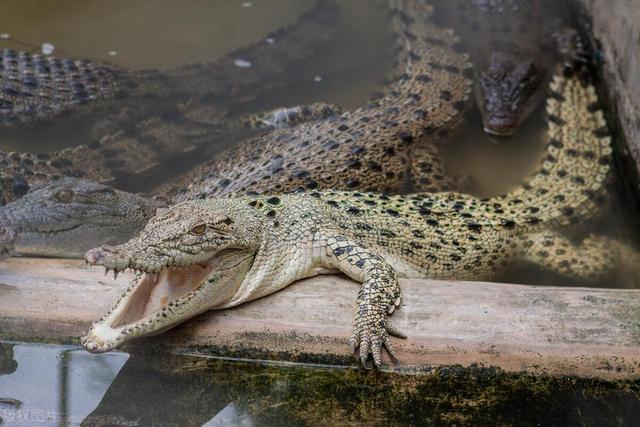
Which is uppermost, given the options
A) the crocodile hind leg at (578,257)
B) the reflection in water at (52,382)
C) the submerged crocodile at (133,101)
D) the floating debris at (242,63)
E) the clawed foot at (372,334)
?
the floating debris at (242,63)

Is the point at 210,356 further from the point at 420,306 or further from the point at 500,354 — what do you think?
the point at 500,354

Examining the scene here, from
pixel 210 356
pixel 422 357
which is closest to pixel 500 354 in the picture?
pixel 422 357

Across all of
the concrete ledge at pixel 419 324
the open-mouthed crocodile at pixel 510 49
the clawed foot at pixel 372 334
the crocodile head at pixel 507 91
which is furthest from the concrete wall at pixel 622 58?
the clawed foot at pixel 372 334

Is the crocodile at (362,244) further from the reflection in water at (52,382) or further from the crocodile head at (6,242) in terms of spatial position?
the crocodile head at (6,242)

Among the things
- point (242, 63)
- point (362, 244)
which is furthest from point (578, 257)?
point (242, 63)

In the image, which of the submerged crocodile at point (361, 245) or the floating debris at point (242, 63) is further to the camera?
the floating debris at point (242, 63)

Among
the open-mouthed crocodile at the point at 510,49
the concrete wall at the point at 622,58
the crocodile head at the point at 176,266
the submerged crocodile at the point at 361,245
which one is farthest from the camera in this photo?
the open-mouthed crocodile at the point at 510,49

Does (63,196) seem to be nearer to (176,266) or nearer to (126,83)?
(176,266)

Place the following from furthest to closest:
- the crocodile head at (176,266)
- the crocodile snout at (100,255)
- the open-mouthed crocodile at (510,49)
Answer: the open-mouthed crocodile at (510,49)
the crocodile head at (176,266)
the crocodile snout at (100,255)
